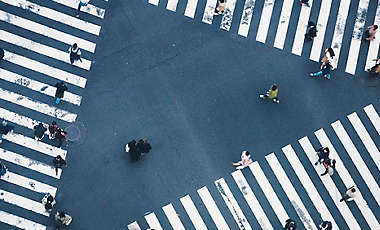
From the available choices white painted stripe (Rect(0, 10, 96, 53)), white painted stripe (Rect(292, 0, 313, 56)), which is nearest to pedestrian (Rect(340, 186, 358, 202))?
white painted stripe (Rect(292, 0, 313, 56))

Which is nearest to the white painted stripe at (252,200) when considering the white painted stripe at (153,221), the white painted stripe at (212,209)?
the white painted stripe at (212,209)

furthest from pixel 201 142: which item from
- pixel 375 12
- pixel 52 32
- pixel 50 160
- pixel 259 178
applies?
pixel 375 12

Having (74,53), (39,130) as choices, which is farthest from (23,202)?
(74,53)

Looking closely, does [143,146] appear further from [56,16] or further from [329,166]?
[329,166]

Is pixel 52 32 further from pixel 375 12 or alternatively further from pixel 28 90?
pixel 375 12

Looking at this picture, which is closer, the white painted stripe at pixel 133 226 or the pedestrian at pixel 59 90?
the white painted stripe at pixel 133 226

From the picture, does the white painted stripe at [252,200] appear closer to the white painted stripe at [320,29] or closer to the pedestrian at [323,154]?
the pedestrian at [323,154]

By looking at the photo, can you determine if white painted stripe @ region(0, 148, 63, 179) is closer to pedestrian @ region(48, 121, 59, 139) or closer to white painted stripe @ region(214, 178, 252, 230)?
pedestrian @ region(48, 121, 59, 139)
